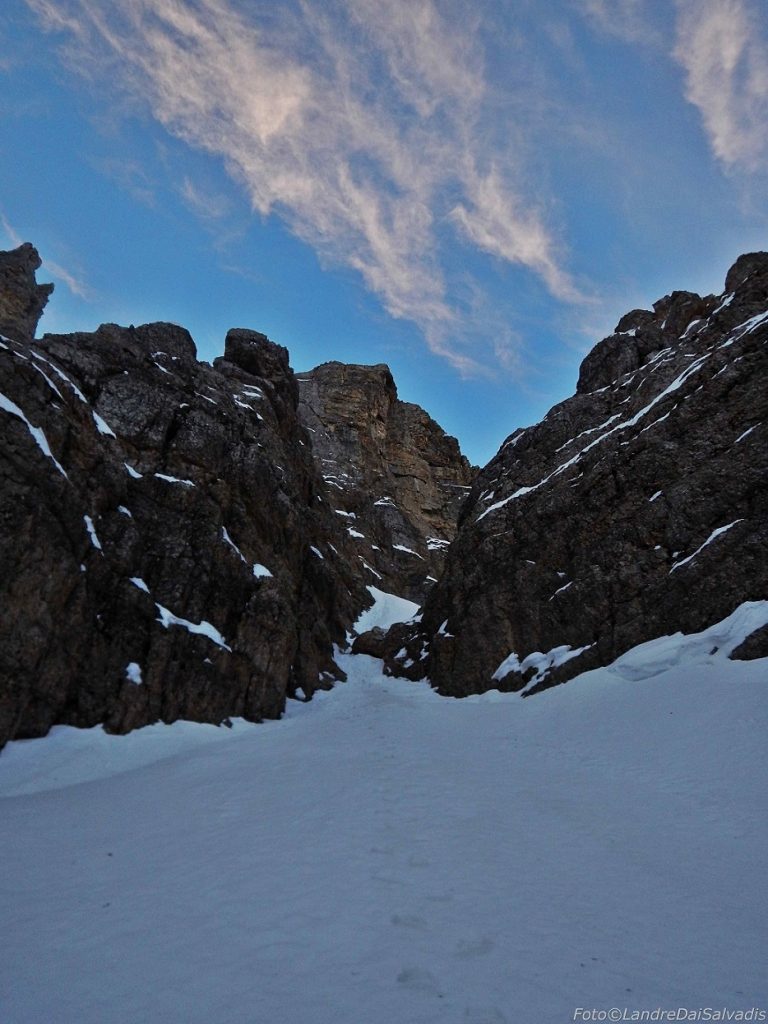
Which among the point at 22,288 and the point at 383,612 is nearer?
the point at 383,612

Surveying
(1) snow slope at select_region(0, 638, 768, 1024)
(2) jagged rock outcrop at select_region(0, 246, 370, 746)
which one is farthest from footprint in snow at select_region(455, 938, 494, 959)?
(2) jagged rock outcrop at select_region(0, 246, 370, 746)

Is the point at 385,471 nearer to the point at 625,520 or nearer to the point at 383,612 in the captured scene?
the point at 383,612

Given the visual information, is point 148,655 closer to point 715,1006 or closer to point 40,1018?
point 40,1018

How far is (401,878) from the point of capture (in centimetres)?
781

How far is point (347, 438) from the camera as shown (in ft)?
330

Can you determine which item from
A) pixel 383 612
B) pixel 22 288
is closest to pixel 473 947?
pixel 383 612

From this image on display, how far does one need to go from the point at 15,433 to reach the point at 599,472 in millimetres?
29639

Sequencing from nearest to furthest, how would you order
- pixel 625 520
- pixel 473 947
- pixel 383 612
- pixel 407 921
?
pixel 473 947 < pixel 407 921 < pixel 625 520 < pixel 383 612

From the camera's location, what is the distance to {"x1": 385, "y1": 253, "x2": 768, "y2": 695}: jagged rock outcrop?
23.0 meters

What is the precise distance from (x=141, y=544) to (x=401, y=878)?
2083 cm

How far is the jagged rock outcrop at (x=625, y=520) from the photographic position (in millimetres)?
23000

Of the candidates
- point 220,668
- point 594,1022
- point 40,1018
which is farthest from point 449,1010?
point 220,668

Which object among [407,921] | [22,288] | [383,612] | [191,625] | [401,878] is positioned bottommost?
[407,921]

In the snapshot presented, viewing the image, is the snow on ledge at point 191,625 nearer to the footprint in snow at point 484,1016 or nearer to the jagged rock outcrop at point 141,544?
the jagged rock outcrop at point 141,544
